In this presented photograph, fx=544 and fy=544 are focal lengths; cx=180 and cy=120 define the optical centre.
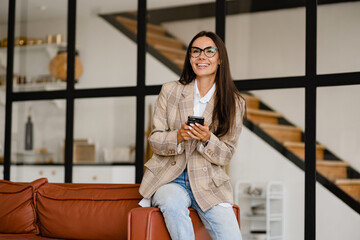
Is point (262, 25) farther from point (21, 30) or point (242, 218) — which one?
point (21, 30)

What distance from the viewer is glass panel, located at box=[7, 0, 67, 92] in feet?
15.1

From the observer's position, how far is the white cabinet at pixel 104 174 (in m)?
4.23

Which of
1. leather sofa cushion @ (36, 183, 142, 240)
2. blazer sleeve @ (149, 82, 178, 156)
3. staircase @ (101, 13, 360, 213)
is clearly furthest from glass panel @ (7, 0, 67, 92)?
blazer sleeve @ (149, 82, 178, 156)

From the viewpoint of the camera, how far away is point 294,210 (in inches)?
142

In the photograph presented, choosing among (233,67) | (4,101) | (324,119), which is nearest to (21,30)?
(4,101)

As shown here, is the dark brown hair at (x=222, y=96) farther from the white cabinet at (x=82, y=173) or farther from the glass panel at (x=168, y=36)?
the white cabinet at (x=82, y=173)

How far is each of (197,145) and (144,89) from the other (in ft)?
5.24

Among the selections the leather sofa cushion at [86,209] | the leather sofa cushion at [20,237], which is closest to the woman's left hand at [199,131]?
the leather sofa cushion at [86,209]

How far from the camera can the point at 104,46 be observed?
4.45 m

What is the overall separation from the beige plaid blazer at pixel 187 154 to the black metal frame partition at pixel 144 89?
36.7 inches

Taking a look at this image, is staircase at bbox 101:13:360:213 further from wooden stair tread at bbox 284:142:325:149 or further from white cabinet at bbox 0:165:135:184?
white cabinet at bbox 0:165:135:184

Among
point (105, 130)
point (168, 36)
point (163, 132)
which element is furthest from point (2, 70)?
point (163, 132)

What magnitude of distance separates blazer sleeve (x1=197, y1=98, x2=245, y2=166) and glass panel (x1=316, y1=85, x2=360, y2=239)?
0.96m

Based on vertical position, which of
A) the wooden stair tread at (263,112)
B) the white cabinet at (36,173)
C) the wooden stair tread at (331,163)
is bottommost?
the white cabinet at (36,173)
